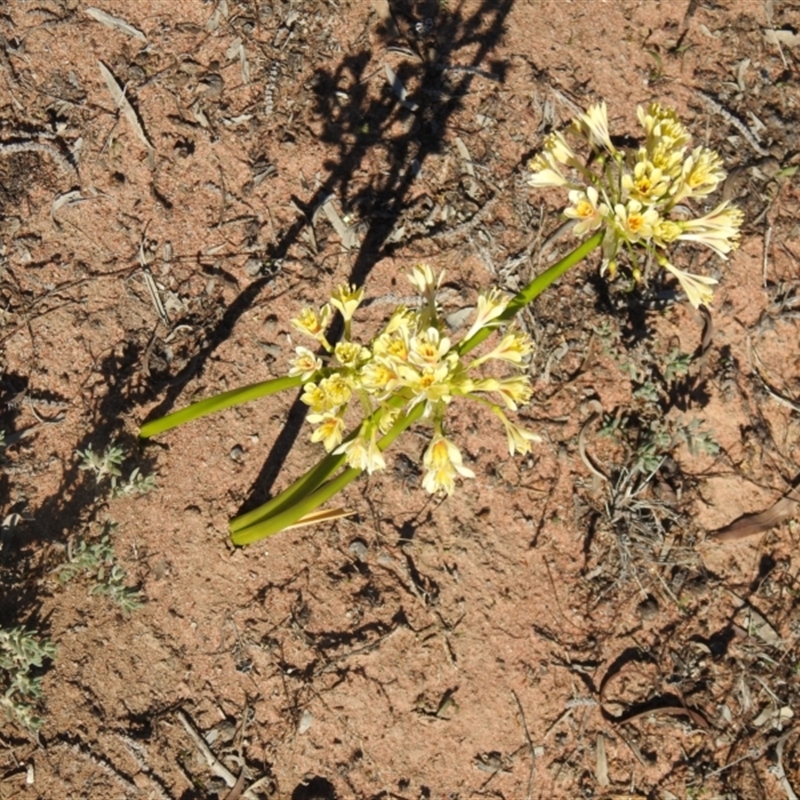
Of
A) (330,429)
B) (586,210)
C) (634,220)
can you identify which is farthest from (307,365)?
(634,220)

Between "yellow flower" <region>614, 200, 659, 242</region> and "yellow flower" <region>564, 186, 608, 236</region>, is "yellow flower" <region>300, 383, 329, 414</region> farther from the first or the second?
"yellow flower" <region>614, 200, 659, 242</region>

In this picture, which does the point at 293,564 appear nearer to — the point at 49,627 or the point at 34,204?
the point at 49,627

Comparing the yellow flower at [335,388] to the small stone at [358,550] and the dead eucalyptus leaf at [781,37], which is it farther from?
the dead eucalyptus leaf at [781,37]

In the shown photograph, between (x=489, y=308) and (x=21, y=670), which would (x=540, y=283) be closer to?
(x=489, y=308)

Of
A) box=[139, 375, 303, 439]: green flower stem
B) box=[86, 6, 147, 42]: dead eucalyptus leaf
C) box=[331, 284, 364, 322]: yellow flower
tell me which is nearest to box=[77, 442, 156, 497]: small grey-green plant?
box=[139, 375, 303, 439]: green flower stem

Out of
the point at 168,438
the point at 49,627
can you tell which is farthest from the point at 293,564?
the point at 49,627

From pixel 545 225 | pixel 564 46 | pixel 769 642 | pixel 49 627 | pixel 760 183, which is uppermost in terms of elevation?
pixel 564 46

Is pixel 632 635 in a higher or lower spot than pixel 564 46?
lower
